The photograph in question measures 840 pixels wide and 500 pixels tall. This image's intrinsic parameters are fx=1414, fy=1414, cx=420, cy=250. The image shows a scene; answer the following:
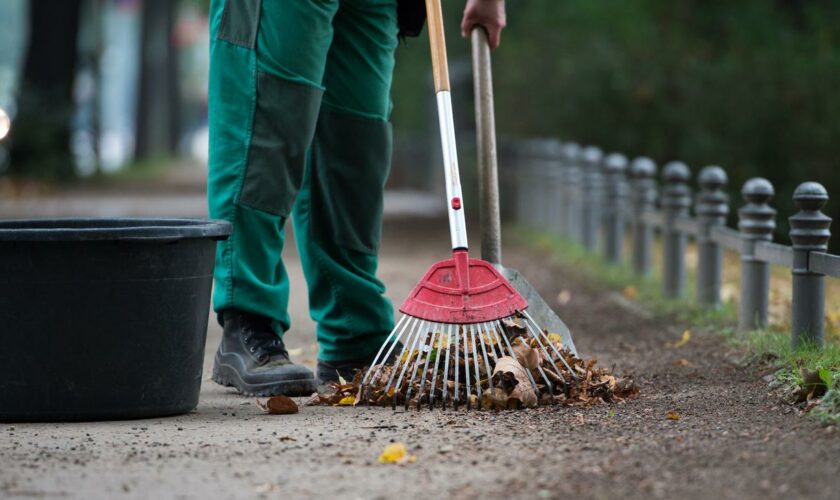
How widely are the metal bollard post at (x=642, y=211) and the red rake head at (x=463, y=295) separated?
168 inches

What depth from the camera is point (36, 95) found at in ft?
72.1

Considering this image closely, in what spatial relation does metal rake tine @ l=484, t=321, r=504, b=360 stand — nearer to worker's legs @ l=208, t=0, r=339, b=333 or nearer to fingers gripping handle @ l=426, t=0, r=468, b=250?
fingers gripping handle @ l=426, t=0, r=468, b=250

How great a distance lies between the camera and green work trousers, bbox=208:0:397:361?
421 centimetres

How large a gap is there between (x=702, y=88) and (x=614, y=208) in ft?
8.24

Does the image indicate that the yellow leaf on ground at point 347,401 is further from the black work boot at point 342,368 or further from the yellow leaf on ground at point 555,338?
the yellow leaf on ground at point 555,338

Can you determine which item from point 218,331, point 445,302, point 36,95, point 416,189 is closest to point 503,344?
point 445,302

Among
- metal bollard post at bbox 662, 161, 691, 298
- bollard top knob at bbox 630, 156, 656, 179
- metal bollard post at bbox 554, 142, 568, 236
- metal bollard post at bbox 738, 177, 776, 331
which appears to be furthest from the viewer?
metal bollard post at bbox 554, 142, 568, 236

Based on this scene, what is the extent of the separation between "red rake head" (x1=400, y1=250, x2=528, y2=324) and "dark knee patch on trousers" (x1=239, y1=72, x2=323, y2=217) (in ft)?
1.97

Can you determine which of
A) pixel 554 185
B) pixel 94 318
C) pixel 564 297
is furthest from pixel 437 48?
pixel 554 185

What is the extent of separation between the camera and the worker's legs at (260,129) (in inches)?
166

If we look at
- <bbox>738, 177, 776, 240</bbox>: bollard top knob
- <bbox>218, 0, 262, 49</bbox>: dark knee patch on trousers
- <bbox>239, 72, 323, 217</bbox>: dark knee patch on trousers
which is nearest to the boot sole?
<bbox>239, 72, 323, 217</bbox>: dark knee patch on trousers

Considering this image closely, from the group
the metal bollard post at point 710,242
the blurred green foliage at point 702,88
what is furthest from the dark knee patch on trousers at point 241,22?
the blurred green foliage at point 702,88

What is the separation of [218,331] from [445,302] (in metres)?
2.59

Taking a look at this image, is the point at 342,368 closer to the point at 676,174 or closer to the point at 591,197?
the point at 676,174
